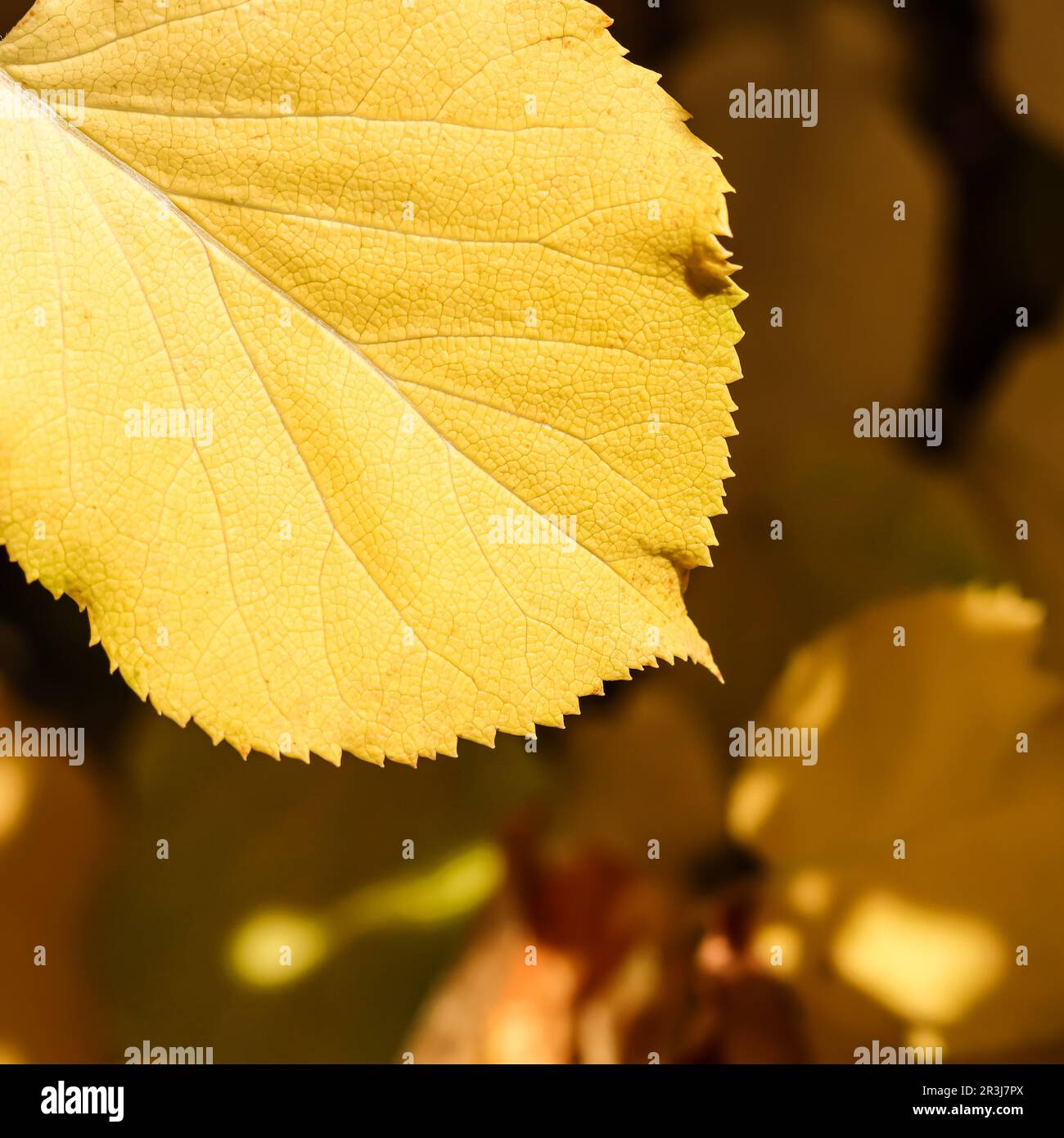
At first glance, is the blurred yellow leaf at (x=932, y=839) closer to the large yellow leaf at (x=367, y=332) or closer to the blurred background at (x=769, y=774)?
the blurred background at (x=769, y=774)

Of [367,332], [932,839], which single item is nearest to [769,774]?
[932,839]

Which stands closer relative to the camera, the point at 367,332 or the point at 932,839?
the point at 367,332

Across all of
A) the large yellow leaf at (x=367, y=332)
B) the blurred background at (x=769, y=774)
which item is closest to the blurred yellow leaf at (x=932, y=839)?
the blurred background at (x=769, y=774)

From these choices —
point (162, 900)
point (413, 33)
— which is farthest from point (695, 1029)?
point (413, 33)

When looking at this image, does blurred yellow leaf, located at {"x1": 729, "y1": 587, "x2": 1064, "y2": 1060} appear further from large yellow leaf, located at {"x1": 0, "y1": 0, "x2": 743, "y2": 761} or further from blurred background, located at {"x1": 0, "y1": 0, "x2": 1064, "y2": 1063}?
large yellow leaf, located at {"x1": 0, "y1": 0, "x2": 743, "y2": 761}

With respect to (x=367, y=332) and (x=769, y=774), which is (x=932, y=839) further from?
(x=367, y=332)

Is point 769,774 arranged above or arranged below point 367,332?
below

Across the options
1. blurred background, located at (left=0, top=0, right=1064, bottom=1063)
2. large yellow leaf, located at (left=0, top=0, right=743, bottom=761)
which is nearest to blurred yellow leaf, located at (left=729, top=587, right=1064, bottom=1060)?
blurred background, located at (left=0, top=0, right=1064, bottom=1063)
